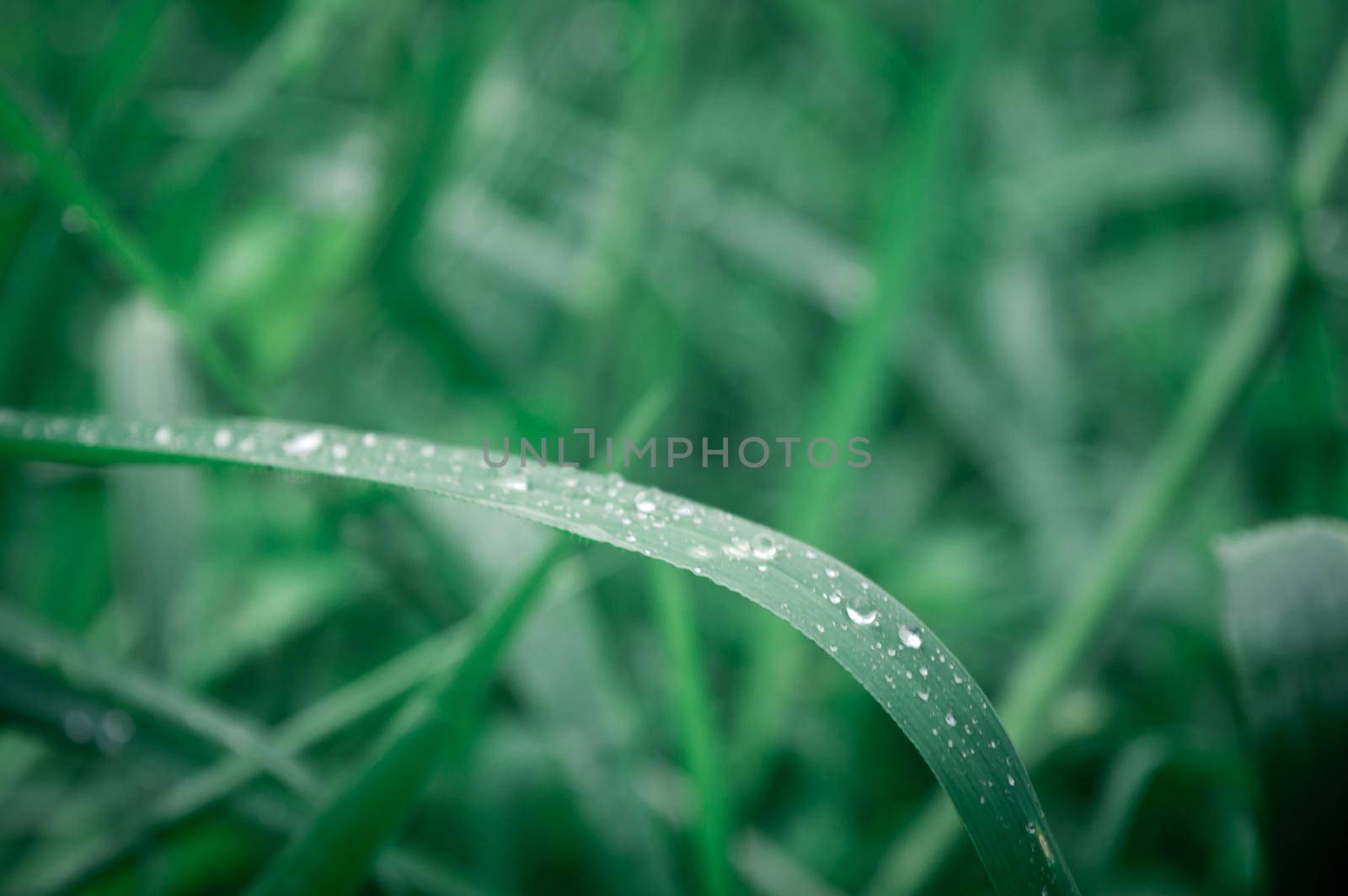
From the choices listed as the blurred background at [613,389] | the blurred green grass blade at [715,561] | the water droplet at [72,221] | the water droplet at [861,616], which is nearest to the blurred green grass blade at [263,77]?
the blurred background at [613,389]

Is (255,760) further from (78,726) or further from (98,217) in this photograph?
(98,217)

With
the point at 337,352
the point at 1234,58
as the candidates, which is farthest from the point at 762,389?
the point at 1234,58

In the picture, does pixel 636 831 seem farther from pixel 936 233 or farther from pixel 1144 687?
pixel 936 233

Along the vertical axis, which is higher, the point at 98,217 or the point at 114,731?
the point at 98,217

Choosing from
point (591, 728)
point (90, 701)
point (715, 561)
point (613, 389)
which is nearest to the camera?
point (715, 561)

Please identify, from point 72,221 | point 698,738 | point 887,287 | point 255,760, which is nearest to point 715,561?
point 698,738

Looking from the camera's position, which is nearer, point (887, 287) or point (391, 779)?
point (391, 779)
